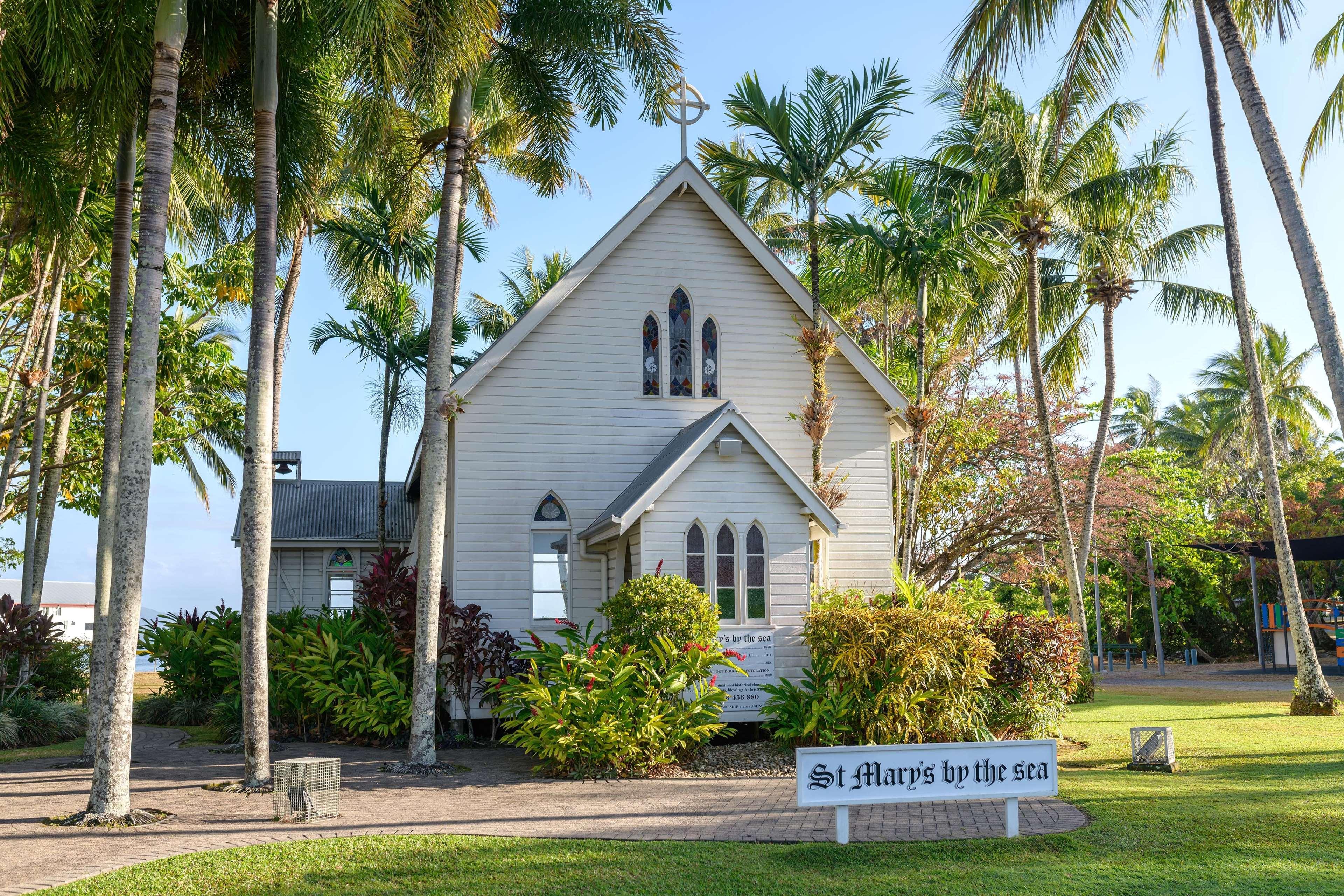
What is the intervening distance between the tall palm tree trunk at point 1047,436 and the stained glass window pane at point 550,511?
11095 mm

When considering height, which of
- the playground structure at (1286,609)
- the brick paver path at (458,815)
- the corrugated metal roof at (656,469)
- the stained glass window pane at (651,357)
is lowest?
the brick paver path at (458,815)

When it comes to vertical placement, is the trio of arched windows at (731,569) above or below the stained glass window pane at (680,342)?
below

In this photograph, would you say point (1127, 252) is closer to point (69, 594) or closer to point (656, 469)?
point (656, 469)

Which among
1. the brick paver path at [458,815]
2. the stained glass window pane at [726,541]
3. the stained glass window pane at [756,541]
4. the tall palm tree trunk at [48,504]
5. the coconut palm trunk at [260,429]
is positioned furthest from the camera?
the tall palm tree trunk at [48,504]

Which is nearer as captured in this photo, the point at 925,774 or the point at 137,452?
the point at 925,774

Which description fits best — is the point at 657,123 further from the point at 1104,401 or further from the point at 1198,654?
the point at 1198,654

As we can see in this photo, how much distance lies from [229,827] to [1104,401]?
72.3ft

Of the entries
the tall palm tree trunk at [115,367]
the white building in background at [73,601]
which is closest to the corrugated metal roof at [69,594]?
the white building in background at [73,601]

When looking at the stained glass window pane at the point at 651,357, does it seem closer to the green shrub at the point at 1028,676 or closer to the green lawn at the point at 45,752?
the green shrub at the point at 1028,676

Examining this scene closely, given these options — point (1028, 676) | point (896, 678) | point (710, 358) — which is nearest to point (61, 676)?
point (710, 358)

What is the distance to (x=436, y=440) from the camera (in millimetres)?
14453

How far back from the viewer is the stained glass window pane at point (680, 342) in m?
18.6

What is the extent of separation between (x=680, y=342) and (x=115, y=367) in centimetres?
911

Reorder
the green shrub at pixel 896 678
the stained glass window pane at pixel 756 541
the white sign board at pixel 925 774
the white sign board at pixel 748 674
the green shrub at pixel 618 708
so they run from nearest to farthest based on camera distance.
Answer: the white sign board at pixel 925 774
the green shrub at pixel 618 708
the green shrub at pixel 896 678
the white sign board at pixel 748 674
the stained glass window pane at pixel 756 541
